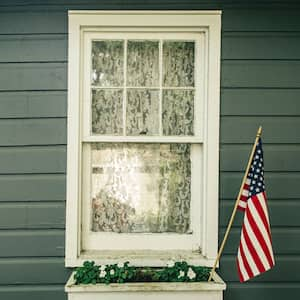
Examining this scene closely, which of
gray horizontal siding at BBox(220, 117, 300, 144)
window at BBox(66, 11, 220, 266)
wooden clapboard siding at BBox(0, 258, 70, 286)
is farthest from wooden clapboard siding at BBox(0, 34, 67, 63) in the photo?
wooden clapboard siding at BBox(0, 258, 70, 286)

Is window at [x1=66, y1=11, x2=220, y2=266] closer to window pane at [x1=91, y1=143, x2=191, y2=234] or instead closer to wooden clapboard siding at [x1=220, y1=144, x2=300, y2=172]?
window pane at [x1=91, y1=143, x2=191, y2=234]

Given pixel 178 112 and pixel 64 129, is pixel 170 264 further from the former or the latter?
pixel 64 129

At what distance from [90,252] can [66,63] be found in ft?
4.29

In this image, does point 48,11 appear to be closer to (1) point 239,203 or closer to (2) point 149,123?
(2) point 149,123

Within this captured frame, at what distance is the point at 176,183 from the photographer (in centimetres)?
271

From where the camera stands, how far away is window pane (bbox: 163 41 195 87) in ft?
8.86

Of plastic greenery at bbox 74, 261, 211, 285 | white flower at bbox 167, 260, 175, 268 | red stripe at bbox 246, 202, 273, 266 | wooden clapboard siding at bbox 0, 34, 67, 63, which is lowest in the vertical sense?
plastic greenery at bbox 74, 261, 211, 285

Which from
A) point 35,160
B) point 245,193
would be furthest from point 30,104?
point 245,193

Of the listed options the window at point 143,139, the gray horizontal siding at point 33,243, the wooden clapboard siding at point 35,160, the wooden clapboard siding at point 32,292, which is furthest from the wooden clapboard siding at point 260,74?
the wooden clapboard siding at point 32,292

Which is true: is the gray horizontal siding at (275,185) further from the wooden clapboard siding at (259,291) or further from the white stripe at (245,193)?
the wooden clapboard siding at (259,291)

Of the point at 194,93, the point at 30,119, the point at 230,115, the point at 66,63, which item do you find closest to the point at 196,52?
the point at 194,93

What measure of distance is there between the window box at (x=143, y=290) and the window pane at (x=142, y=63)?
1332mm

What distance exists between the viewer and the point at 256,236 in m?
2.34

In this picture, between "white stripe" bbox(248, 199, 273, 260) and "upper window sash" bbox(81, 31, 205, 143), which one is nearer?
"white stripe" bbox(248, 199, 273, 260)
